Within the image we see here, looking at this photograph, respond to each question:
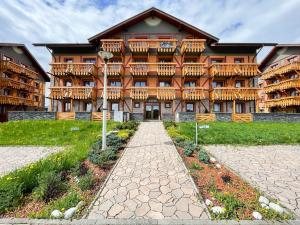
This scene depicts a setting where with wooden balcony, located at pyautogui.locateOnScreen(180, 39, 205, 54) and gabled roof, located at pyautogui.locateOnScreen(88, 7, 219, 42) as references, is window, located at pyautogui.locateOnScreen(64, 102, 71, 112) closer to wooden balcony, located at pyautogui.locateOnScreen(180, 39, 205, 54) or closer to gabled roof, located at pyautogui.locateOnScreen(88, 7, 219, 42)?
gabled roof, located at pyautogui.locateOnScreen(88, 7, 219, 42)

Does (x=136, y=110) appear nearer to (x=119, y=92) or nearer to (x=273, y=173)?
(x=119, y=92)

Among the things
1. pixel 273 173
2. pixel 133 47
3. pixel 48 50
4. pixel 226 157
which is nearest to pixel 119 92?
pixel 133 47

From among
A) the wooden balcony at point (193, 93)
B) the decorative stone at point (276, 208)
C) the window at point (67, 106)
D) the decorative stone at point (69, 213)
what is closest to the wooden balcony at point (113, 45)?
the window at point (67, 106)

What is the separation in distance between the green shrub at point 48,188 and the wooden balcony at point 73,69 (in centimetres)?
2049

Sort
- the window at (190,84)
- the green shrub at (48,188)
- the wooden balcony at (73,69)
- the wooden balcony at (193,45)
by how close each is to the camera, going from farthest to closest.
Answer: the window at (190,84), the wooden balcony at (193,45), the wooden balcony at (73,69), the green shrub at (48,188)

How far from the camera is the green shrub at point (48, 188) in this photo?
12.8 feet

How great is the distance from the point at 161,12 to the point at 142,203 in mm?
25869

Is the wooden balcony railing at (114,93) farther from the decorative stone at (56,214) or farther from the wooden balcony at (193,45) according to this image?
the decorative stone at (56,214)

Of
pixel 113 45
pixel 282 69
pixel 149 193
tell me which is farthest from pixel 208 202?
pixel 282 69

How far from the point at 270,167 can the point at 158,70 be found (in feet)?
61.1

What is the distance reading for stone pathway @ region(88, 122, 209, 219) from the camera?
11.5ft

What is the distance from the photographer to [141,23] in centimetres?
2500

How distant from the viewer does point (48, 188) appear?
13.2 ft

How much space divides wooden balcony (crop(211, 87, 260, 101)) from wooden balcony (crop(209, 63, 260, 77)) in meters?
2.06
